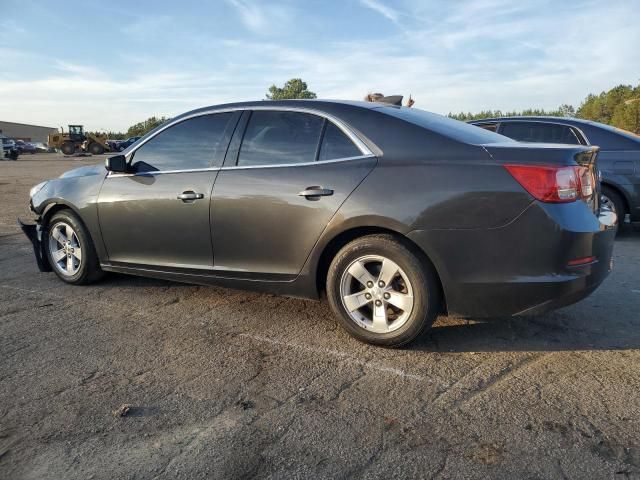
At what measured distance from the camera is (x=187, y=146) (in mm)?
4324

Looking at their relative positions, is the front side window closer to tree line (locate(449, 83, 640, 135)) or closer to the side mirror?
the side mirror

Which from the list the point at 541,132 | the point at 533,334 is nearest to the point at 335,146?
the point at 533,334

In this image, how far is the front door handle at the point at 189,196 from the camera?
405 centimetres

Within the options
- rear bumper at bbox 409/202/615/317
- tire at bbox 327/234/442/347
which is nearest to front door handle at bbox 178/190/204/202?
tire at bbox 327/234/442/347

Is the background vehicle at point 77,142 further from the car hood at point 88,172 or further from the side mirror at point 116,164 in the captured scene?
the side mirror at point 116,164

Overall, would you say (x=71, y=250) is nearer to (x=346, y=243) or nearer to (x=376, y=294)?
(x=346, y=243)

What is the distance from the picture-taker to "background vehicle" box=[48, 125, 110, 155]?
45.0m

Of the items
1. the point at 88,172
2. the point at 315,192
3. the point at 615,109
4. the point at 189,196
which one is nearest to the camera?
the point at 315,192

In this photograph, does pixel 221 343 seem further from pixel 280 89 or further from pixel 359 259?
pixel 280 89

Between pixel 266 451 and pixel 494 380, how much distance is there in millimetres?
1392

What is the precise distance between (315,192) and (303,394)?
1.30 m

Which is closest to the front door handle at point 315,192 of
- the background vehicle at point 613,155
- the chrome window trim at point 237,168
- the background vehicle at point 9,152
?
the chrome window trim at point 237,168

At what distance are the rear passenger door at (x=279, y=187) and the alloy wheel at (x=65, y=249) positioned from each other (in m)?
1.74

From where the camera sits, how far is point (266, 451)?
2369 mm
